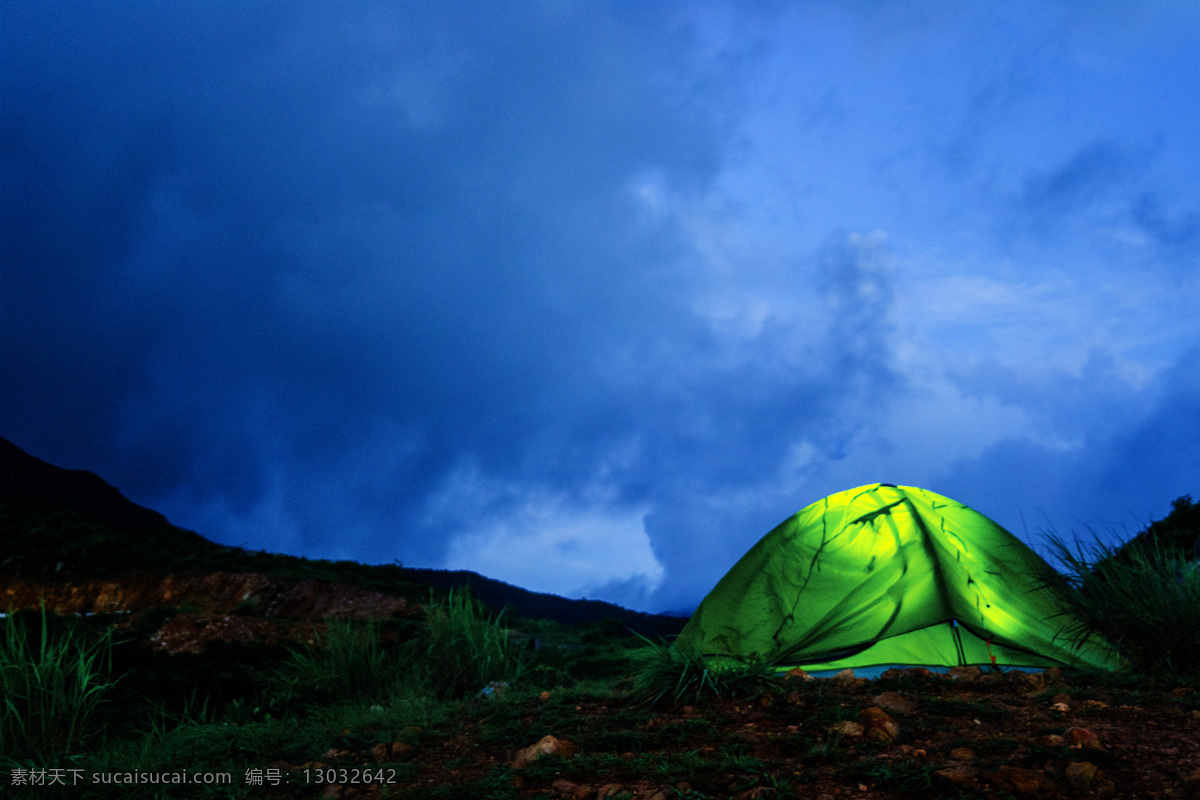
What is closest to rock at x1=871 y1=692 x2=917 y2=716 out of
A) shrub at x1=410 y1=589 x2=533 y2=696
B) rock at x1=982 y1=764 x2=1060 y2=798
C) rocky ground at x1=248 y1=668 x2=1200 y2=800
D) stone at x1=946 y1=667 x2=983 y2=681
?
rocky ground at x1=248 y1=668 x2=1200 y2=800

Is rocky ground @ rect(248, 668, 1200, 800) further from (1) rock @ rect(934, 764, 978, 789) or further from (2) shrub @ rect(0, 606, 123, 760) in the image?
(2) shrub @ rect(0, 606, 123, 760)

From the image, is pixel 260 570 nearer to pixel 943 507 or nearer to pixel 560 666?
pixel 560 666

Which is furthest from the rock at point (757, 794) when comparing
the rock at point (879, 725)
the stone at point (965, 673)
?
the stone at point (965, 673)

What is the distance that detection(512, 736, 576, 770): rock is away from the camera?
3191mm

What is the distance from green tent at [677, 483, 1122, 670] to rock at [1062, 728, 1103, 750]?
2641 mm

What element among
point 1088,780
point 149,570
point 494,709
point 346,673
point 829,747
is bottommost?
point 1088,780

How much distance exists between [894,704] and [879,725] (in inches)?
15.9

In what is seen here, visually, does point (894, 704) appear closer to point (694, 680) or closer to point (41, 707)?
point (694, 680)

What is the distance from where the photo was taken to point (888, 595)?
5.75 m

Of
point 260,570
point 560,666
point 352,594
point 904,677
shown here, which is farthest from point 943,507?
point 260,570

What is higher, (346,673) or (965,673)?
(346,673)

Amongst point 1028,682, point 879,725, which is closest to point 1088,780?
point 879,725

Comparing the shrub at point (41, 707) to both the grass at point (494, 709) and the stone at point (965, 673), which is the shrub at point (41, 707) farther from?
the stone at point (965, 673)

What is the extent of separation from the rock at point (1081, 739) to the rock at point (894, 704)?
2.23 feet
